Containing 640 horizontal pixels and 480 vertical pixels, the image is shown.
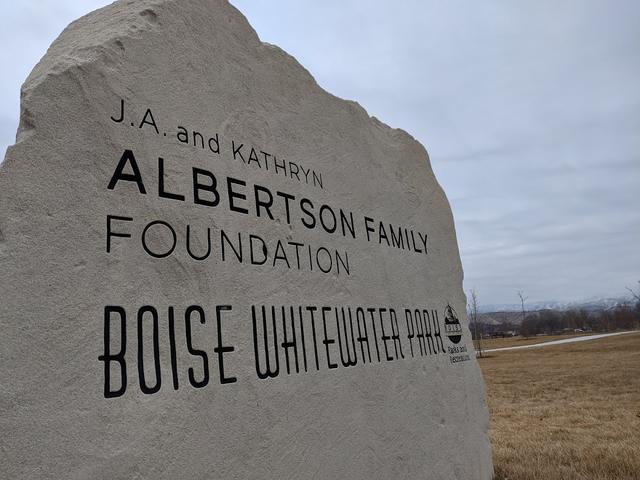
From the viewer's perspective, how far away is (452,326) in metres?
4.46

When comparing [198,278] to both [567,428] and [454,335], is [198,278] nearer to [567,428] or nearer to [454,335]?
[454,335]

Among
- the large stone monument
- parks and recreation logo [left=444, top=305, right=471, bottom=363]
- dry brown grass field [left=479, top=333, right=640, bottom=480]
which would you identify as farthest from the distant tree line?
the large stone monument

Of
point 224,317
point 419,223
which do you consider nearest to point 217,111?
point 224,317

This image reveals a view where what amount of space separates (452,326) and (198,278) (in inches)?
115

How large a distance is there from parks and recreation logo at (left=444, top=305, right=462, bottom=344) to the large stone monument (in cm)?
52

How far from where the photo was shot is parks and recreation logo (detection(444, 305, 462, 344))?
4340mm

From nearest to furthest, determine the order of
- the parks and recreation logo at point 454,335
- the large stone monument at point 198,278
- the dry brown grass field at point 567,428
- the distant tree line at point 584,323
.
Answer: the large stone monument at point 198,278 < the parks and recreation logo at point 454,335 < the dry brown grass field at point 567,428 < the distant tree line at point 584,323

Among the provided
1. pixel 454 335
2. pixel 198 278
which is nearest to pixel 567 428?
pixel 454 335

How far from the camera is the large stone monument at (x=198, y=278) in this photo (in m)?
1.82

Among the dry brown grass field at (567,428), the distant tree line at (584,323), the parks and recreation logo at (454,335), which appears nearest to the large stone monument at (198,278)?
the parks and recreation logo at (454,335)

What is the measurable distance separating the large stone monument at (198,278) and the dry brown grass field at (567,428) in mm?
1561

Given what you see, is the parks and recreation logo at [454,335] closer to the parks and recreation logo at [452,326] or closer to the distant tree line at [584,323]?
the parks and recreation logo at [452,326]

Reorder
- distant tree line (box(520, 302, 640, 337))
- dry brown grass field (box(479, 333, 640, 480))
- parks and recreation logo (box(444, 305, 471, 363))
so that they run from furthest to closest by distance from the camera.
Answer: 1. distant tree line (box(520, 302, 640, 337))
2. dry brown grass field (box(479, 333, 640, 480))
3. parks and recreation logo (box(444, 305, 471, 363))

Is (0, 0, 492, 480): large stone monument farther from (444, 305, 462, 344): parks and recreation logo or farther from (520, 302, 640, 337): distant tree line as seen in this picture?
(520, 302, 640, 337): distant tree line
